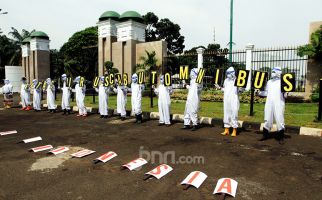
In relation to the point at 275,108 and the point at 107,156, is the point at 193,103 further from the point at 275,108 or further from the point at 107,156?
the point at 107,156

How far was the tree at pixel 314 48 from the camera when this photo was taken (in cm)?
1363

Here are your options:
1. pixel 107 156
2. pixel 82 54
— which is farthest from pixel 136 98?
pixel 82 54

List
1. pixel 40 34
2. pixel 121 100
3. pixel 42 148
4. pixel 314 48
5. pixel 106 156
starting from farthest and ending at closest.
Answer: pixel 40 34 < pixel 314 48 < pixel 121 100 < pixel 42 148 < pixel 106 156

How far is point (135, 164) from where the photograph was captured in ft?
15.9

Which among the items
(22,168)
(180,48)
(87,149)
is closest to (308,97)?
(87,149)

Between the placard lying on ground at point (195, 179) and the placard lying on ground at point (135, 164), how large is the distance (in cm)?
99

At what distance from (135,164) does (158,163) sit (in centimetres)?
43

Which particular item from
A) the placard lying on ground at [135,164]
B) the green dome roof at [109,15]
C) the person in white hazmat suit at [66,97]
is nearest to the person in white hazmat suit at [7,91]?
the person in white hazmat suit at [66,97]

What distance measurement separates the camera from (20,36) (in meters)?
41.3

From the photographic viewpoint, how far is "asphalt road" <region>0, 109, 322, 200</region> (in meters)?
3.73

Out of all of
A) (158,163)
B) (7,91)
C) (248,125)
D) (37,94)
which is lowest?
(158,163)

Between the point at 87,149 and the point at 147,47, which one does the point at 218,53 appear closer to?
the point at 147,47

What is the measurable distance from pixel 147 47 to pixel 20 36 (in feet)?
97.2

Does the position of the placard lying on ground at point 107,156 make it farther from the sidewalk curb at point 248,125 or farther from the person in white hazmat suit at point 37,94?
the person in white hazmat suit at point 37,94
